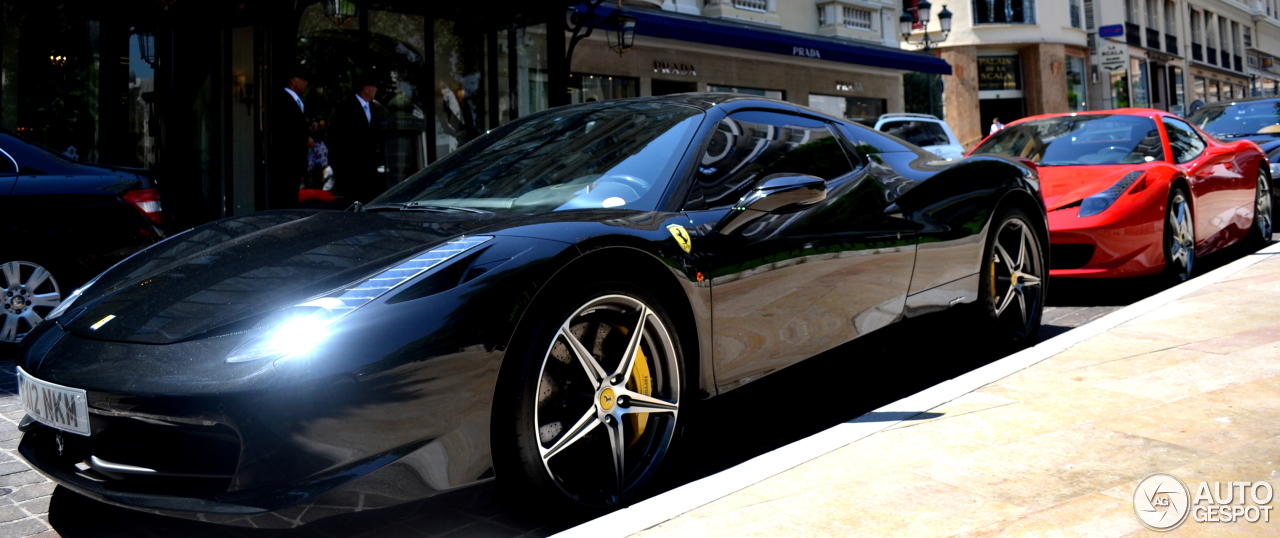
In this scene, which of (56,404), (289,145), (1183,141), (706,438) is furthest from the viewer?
(289,145)

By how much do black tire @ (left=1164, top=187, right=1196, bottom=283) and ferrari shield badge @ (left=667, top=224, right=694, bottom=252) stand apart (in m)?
4.83

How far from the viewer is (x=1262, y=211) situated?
8.69m

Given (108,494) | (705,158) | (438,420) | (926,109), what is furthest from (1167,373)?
(926,109)

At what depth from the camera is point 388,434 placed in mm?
2221

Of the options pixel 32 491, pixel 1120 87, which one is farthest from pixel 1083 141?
pixel 1120 87

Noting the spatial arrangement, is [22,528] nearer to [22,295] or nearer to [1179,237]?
[22,295]

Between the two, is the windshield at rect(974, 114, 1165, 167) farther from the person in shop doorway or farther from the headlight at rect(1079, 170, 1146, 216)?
the person in shop doorway

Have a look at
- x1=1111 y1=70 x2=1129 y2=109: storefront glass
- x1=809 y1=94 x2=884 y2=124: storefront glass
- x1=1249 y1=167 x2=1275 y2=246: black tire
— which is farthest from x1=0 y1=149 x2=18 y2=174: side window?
x1=1111 y1=70 x2=1129 y2=109: storefront glass

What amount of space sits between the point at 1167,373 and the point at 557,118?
248 cm

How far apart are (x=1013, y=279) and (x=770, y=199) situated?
6.90 ft

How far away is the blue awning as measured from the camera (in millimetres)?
15008

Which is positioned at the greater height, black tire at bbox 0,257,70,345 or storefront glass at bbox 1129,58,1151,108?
storefront glass at bbox 1129,58,1151,108

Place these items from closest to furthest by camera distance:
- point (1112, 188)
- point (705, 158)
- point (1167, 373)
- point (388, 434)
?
point (388, 434) → point (705, 158) → point (1167, 373) → point (1112, 188)

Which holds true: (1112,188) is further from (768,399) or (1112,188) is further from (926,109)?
(926,109)
